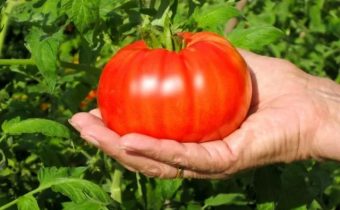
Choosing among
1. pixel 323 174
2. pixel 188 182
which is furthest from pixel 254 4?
pixel 323 174

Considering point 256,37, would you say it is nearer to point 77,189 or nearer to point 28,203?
point 77,189

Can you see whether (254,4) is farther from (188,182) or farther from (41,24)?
(41,24)

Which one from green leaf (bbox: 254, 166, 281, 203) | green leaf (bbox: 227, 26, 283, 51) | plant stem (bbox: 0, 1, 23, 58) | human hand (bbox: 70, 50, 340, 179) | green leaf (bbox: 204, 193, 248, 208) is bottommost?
green leaf (bbox: 204, 193, 248, 208)

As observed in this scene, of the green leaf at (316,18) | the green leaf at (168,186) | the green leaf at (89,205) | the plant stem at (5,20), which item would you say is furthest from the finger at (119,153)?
the green leaf at (316,18)

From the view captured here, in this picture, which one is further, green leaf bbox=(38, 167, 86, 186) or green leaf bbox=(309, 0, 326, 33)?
green leaf bbox=(309, 0, 326, 33)

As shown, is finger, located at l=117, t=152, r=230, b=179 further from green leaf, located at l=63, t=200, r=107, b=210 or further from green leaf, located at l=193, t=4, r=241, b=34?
green leaf, located at l=193, t=4, r=241, b=34

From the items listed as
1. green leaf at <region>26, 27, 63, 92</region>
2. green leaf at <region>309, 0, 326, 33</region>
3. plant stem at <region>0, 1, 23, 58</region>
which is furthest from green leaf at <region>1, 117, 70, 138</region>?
green leaf at <region>309, 0, 326, 33</region>

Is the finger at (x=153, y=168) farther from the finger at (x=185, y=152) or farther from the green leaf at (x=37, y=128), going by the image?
the green leaf at (x=37, y=128)
